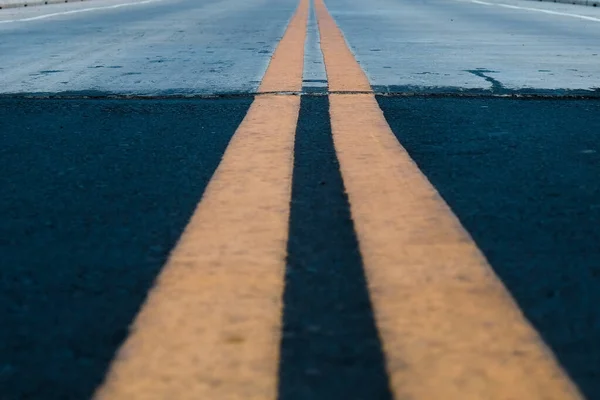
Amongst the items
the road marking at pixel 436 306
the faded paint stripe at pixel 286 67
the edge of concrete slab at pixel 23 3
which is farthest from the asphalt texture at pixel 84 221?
the edge of concrete slab at pixel 23 3

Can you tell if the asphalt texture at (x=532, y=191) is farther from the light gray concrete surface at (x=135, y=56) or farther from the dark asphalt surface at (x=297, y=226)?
the light gray concrete surface at (x=135, y=56)

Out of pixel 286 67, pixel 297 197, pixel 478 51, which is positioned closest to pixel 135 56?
pixel 286 67

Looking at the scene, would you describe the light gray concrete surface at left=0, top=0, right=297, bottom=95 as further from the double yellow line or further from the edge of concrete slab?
the edge of concrete slab

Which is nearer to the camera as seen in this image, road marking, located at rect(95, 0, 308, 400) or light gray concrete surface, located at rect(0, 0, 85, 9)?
road marking, located at rect(95, 0, 308, 400)

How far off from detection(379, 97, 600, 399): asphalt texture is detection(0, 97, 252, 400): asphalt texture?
0.62 m

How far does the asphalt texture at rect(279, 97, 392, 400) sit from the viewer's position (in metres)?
1.15

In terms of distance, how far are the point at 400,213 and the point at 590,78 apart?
2.90m

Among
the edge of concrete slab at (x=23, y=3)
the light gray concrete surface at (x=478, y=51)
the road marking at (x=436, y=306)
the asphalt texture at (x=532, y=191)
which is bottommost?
the edge of concrete slab at (x=23, y=3)

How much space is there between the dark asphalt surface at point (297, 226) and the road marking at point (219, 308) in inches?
1.3

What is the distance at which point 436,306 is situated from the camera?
138cm

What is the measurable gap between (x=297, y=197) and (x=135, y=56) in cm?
409

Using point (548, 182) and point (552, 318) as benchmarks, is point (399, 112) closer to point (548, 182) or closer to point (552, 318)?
point (548, 182)

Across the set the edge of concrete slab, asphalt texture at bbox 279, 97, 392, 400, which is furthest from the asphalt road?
the edge of concrete slab

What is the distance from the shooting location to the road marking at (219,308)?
114 centimetres
